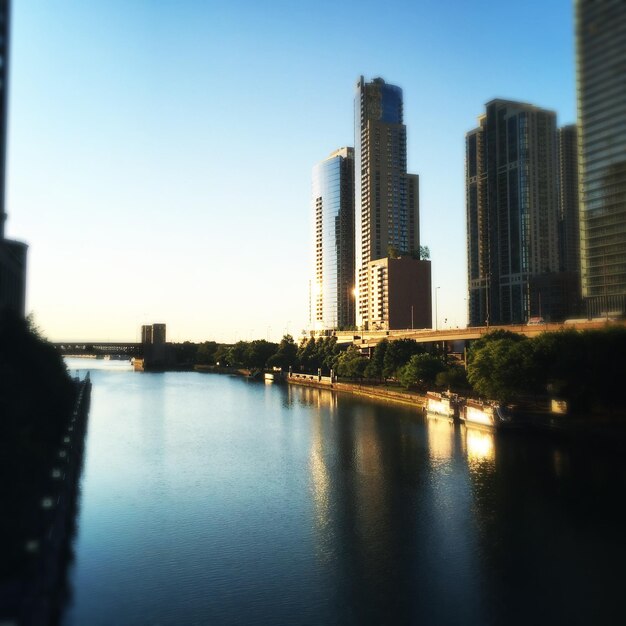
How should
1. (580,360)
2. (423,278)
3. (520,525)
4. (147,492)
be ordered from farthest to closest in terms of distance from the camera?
(423,278), (580,360), (147,492), (520,525)

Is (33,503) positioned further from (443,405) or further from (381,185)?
(381,185)

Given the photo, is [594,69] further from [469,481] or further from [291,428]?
[469,481]

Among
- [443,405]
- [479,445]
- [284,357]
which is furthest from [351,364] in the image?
[479,445]

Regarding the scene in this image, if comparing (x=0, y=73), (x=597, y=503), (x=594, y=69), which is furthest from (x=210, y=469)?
(x=594, y=69)

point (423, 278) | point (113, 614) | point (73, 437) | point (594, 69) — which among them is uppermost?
point (594, 69)

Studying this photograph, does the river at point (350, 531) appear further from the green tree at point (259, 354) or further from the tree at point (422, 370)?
the green tree at point (259, 354)

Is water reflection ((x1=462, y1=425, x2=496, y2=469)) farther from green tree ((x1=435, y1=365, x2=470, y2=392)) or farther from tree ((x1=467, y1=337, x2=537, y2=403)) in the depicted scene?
green tree ((x1=435, y1=365, x2=470, y2=392))

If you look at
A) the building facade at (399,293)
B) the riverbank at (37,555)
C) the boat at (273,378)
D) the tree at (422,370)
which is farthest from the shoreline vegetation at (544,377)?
the building facade at (399,293)
